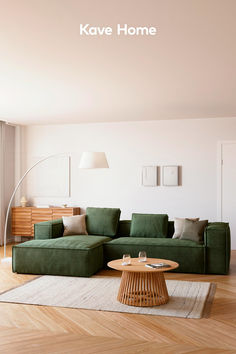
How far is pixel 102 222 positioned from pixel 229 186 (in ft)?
8.54

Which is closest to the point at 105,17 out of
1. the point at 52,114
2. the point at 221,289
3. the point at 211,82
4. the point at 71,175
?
the point at 211,82

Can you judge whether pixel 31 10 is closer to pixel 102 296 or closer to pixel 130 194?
pixel 102 296

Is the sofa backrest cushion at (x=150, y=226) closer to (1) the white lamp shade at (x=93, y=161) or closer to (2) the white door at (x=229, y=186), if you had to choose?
(1) the white lamp shade at (x=93, y=161)

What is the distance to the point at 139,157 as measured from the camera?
8.60 metres

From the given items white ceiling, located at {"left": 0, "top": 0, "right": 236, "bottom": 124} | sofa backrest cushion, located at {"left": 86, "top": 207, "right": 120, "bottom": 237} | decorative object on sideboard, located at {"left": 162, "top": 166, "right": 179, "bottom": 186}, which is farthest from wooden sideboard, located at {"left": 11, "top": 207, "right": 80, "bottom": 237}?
white ceiling, located at {"left": 0, "top": 0, "right": 236, "bottom": 124}

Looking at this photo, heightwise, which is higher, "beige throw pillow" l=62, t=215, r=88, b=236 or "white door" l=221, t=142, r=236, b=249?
"white door" l=221, t=142, r=236, b=249

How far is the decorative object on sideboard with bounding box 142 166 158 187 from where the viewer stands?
8453 millimetres

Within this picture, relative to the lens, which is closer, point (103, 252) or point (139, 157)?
point (103, 252)

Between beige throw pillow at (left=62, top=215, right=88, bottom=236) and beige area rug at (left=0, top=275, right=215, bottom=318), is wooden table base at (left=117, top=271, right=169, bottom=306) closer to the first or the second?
beige area rug at (left=0, top=275, right=215, bottom=318)

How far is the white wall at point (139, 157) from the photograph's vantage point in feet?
26.9

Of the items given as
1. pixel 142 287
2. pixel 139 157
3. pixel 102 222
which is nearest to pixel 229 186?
pixel 139 157

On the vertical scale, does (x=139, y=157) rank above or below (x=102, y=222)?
above

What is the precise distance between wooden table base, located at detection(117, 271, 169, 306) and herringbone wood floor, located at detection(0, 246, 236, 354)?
1.22ft

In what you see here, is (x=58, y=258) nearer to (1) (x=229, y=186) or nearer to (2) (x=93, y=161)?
(2) (x=93, y=161)
